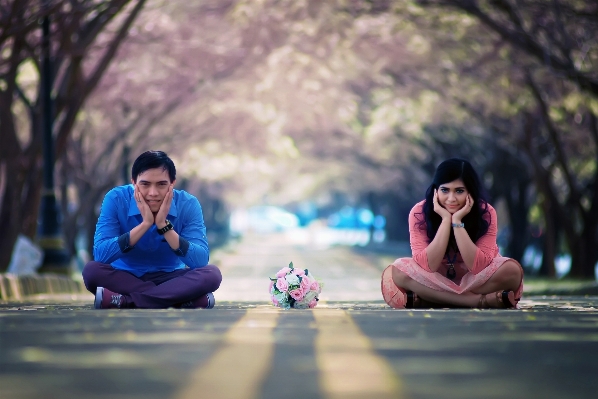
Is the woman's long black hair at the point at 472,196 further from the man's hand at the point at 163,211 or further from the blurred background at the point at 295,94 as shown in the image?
the blurred background at the point at 295,94

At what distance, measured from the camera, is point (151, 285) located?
1056cm

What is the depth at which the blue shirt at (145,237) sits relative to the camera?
34.1 ft

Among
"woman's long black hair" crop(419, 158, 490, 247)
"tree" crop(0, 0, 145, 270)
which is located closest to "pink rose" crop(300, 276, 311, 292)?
"woman's long black hair" crop(419, 158, 490, 247)

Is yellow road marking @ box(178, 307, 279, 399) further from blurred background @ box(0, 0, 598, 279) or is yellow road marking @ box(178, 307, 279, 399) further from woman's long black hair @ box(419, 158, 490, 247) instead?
blurred background @ box(0, 0, 598, 279)

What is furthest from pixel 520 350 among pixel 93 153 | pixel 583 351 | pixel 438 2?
pixel 93 153

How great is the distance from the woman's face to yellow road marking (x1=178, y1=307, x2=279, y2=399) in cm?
267

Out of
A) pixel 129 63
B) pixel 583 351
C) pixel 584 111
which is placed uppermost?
pixel 129 63

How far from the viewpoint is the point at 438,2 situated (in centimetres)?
2073

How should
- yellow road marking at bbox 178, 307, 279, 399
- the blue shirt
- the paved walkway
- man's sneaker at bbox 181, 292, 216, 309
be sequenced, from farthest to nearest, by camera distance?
man's sneaker at bbox 181, 292, 216, 309 → the blue shirt → the paved walkway → yellow road marking at bbox 178, 307, 279, 399

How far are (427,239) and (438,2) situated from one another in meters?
11.0

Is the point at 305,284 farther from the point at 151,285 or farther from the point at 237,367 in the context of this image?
the point at 237,367

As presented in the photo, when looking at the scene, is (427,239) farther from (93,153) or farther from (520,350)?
(93,153)

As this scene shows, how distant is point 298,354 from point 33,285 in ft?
45.5

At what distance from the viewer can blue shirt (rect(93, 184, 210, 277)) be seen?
34.1 ft
